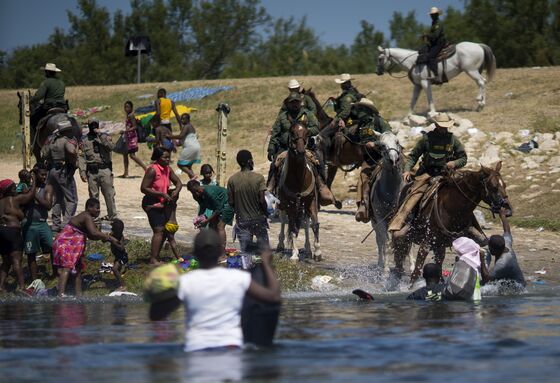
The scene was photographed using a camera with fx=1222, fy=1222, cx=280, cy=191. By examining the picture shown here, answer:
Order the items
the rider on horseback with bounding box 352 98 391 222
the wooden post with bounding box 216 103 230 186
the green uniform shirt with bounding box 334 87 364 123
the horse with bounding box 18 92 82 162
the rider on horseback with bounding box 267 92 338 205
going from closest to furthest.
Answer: the rider on horseback with bounding box 352 98 391 222
the rider on horseback with bounding box 267 92 338 205
the horse with bounding box 18 92 82 162
the green uniform shirt with bounding box 334 87 364 123
the wooden post with bounding box 216 103 230 186

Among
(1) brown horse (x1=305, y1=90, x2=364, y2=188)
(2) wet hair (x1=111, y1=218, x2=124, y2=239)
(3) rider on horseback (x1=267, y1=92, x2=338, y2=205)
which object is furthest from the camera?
(1) brown horse (x1=305, y1=90, x2=364, y2=188)

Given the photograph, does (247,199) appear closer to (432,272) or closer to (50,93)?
(432,272)

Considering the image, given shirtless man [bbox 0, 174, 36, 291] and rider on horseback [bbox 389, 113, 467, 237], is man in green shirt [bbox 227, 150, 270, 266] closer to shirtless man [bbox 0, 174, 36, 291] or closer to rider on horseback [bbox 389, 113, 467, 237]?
rider on horseback [bbox 389, 113, 467, 237]

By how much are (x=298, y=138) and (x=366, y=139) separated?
3402 millimetres

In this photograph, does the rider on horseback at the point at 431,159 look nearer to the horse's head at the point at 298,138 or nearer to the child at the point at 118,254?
the horse's head at the point at 298,138

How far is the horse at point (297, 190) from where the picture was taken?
18837 mm

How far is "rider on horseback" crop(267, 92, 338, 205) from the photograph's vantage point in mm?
19891

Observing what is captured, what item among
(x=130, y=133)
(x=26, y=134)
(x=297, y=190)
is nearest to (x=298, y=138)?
(x=297, y=190)

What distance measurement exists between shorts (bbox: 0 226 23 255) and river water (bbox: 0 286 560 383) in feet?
5.89

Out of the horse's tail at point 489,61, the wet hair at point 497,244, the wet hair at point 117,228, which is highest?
the horse's tail at point 489,61

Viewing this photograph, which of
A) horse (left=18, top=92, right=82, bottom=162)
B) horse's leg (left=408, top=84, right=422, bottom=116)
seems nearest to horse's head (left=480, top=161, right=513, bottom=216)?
horse (left=18, top=92, right=82, bottom=162)

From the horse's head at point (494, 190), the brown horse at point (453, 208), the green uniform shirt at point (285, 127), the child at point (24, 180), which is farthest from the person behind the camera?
the green uniform shirt at point (285, 127)

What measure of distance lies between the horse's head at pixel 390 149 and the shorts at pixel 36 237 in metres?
5.18

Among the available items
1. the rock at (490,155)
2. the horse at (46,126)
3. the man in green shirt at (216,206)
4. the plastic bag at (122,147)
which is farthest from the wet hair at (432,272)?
the plastic bag at (122,147)
